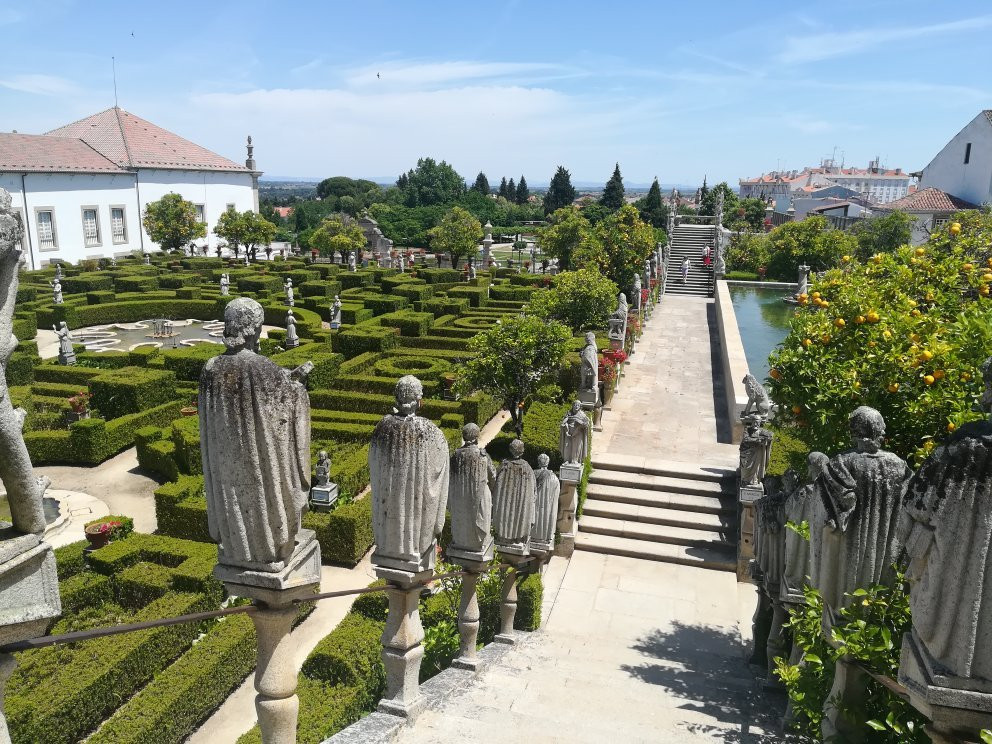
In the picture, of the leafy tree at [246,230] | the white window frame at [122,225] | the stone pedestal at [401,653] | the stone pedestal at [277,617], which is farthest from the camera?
the white window frame at [122,225]

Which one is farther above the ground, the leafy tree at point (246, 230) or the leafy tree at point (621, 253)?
the leafy tree at point (246, 230)

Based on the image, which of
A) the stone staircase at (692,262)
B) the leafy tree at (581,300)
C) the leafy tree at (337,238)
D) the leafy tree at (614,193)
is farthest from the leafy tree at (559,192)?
the leafy tree at (581,300)

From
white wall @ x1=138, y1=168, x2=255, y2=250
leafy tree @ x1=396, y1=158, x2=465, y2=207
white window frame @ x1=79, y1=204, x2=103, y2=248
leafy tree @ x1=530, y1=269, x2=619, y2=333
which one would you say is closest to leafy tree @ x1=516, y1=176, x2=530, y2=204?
leafy tree @ x1=396, y1=158, x2=465, y2=207

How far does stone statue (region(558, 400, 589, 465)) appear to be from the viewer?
42.4ft

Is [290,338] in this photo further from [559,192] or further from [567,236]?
[559,192]

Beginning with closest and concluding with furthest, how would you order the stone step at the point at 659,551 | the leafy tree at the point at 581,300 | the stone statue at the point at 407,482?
the stone statue at the point at 407,482, the stone step at the point at 659,551, the leafy tree at the point at 581,300

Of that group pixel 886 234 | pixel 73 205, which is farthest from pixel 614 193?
pixel 73 205

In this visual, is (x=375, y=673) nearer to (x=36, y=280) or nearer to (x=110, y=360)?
(x=110, y=360)

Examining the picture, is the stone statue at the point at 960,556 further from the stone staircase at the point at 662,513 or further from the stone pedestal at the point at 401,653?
the stone staircase at the point at 662,513

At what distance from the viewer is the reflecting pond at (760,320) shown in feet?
77.7

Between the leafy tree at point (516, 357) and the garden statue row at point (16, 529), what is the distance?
12211 millimetres

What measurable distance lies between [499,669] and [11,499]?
18.3ft

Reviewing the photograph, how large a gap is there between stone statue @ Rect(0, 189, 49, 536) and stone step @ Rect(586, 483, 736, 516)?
11898 mm

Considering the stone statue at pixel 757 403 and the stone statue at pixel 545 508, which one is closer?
the stone statue at pixel 545 508
